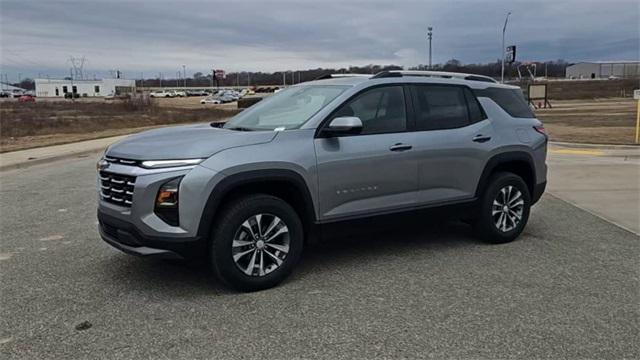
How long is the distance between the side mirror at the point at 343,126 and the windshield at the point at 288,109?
0.25m

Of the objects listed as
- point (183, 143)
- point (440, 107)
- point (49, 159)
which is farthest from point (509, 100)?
point (49, 159)

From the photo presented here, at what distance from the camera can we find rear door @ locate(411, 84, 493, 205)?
18.4 ft

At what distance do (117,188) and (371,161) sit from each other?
7.20 feet

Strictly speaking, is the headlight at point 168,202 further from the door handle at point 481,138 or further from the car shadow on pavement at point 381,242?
the door handle at point 481,138

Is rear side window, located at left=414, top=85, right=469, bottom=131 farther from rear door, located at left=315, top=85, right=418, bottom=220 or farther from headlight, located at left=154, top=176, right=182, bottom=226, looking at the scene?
headlight, located at left=154, top=176, right=182, bottom=226

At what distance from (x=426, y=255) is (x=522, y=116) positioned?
2.11 m

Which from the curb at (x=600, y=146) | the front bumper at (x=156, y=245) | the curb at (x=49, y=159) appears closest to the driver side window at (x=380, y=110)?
the front bumper at (x=156, y=245)

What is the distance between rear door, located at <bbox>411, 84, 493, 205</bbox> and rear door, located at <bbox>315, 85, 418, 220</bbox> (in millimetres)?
150

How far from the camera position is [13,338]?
3877 millimetres

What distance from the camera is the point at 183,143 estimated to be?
181 inches

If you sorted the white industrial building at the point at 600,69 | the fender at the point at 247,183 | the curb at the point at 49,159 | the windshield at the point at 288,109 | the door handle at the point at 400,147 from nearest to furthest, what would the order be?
the fender at the point at 247,183 → the windshield at the point at 288,109 → the door handle at the point at 400,147 → the curb at the point at 49,159 → the white industrial building at the point at 600,69

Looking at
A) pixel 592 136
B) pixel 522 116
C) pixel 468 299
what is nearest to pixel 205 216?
pixel 468 299

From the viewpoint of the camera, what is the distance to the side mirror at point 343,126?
4820mm

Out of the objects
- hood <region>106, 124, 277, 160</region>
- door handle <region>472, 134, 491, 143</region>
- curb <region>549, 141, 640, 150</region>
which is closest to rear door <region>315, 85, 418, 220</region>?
hood <region>106, 124, 277, 160</region>
